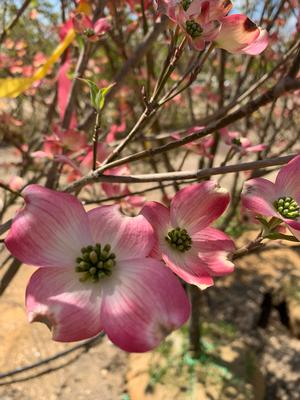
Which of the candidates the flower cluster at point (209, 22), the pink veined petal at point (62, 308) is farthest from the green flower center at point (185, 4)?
the pink veined petal at point (62, 308)

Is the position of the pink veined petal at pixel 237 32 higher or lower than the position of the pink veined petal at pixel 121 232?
higher

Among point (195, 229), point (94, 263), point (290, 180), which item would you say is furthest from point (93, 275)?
point (290, 180)

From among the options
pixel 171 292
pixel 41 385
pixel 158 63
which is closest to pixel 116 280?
pixel 171 292

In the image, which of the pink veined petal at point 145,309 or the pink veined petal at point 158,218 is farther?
the pink veined petal at point 158,218

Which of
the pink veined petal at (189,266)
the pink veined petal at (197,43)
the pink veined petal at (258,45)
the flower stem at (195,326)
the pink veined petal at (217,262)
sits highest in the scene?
the pink veined petal at (197,43)

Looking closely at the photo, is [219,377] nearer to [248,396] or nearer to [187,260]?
[248,396]

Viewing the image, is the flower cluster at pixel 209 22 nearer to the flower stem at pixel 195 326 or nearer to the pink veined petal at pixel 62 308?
the pink veined petal at pixel 62 308

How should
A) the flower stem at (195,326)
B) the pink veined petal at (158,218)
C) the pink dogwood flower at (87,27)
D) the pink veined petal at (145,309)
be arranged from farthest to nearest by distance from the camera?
1. the flower stem at (195,326)
2. the pink dogwood flower at (87,27)
3. the pink veined petal at (158,218)
4. the pink veined petal at (145,309)
